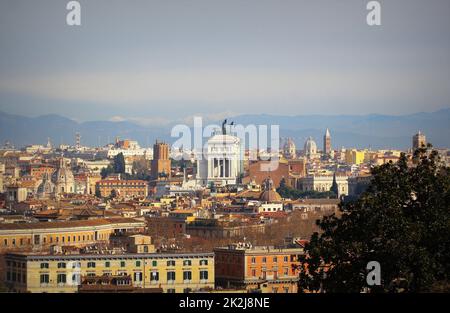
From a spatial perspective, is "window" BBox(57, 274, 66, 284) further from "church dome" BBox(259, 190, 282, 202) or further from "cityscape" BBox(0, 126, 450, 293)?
"church dome" BBox(259, 190, 282, 202)

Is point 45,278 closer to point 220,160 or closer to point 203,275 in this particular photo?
point 203,275

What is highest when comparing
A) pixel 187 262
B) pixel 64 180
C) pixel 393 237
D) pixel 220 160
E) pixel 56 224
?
pixel 220 160

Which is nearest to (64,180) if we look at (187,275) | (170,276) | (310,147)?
(310,147)

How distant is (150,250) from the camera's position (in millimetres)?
33594

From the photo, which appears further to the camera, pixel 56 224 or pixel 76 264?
pixel 56 224

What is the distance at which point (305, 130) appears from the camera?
159 m

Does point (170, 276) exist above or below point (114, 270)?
below

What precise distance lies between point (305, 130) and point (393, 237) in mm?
143042

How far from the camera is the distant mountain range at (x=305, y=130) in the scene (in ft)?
448

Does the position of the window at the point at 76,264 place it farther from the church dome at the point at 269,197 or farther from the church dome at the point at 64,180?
the church dome at the point at 64,180

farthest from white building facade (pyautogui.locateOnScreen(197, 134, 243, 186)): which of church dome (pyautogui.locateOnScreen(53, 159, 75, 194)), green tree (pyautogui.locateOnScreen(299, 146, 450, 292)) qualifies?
green tree (pyautogui.locateOnScreen(299, 146, 450, 292))

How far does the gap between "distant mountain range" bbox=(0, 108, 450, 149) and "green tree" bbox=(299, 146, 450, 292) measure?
342ft

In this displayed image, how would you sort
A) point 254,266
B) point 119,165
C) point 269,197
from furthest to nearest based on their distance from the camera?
point 119,165
point 269,197
point 254,266
